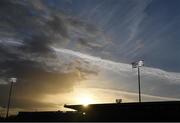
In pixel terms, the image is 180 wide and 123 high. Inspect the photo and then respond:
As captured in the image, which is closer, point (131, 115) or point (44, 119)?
point (131, 115)

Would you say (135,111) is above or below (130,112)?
above

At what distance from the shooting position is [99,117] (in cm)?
3559

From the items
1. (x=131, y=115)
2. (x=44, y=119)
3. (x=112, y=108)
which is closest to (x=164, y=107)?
(x=131, y=115)

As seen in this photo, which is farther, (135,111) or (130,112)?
(130,112)

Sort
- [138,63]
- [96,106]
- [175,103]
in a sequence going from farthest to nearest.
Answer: [138,63] < [96,106] < [175,103]

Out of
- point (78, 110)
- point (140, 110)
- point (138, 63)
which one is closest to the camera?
point (140, 110)

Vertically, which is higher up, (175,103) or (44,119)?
(175,103)

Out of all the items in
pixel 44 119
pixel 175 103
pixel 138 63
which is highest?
pixel 138 63

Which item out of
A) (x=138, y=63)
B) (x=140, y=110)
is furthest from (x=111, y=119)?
(x=138, y=63)

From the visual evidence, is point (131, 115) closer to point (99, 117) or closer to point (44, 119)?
point (99, 117)

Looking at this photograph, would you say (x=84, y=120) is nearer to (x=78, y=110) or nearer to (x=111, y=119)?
(x=78, y=110)

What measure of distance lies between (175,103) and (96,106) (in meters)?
10.4

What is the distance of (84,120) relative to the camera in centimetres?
3694

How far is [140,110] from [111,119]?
4.12 meters
